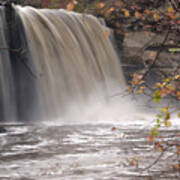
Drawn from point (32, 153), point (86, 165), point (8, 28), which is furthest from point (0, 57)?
point (86, 165)

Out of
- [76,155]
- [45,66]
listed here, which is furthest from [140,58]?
[76,155]

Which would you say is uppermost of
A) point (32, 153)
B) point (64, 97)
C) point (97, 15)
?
point (97, 15)

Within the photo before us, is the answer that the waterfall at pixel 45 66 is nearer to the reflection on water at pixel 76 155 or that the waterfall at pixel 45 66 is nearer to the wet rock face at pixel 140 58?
the wet rock face at pixel 140 58

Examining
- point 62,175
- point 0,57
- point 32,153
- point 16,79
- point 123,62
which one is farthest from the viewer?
point 123,62

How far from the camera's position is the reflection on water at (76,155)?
15.3 feet

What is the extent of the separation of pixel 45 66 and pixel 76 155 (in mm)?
5665

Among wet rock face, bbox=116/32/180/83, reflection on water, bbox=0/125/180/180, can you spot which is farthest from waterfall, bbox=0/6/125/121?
reflection on water, bbox=0/125/180/180

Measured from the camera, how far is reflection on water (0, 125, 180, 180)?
184 inches

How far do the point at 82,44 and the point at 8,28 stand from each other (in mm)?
2509

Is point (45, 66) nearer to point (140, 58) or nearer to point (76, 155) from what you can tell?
point (140, 58)

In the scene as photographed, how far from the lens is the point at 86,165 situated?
5102 millimetres

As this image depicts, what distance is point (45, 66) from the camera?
438 inches

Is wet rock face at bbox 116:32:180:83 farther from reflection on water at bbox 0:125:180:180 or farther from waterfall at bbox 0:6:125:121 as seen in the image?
reflection on water at bbox 0:125:180:180

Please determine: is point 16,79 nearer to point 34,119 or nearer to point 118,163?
point 34,119
